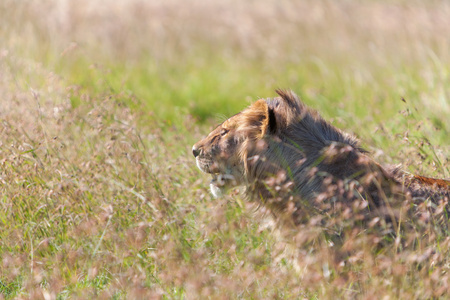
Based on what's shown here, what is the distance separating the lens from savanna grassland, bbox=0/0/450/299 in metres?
A: 2.89

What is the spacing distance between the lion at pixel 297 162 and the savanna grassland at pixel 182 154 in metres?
0.17

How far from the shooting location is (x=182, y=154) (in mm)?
4699

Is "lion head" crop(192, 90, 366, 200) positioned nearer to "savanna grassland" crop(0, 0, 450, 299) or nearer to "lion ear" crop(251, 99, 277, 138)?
"lion ear" crop(251, 99, 277, 138)

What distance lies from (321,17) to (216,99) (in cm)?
274

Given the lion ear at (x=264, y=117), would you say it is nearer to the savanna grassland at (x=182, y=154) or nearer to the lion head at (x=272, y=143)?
the lion head at (x=272, y=143)

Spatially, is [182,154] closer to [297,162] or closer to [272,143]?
[272,143]

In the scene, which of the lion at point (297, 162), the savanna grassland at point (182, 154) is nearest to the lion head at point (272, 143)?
the lion at point (297, 162)

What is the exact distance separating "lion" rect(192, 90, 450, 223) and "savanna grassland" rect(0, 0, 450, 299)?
0.57 ft

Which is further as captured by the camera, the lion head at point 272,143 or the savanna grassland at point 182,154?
the lion head at point 272,143

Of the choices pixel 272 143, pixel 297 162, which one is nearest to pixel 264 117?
pixel 272 143

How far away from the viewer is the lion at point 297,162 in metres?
3.24

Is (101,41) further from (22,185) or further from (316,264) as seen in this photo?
(316,264)

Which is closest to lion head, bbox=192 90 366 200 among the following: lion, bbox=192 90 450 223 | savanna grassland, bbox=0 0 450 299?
lion, bbox=192 90 450 223

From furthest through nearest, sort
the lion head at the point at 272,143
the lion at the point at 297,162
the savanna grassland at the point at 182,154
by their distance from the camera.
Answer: the lion head at the point at 272,143 → the lion at the point at 297,162 → the savanna grassland at the point at 182,154
